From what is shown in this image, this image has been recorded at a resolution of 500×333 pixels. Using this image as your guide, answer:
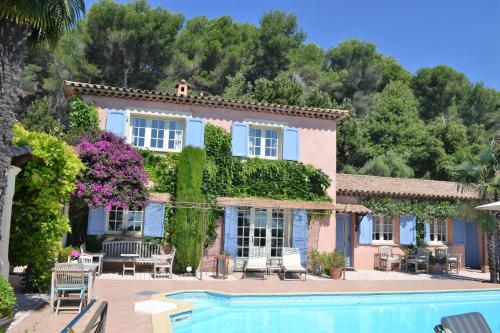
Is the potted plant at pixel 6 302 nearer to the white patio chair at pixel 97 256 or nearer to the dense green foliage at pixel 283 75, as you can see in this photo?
the white patio chair at pixel 97 256

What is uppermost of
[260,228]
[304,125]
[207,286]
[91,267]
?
[304,125]

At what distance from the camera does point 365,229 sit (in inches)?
727

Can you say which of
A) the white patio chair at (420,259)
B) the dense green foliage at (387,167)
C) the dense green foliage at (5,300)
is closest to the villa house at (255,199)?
the white patio chair at (420,259)

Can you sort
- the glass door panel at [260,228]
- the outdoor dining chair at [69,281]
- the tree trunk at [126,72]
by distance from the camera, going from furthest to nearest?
the tree trunk at [126,72], the glass door panel at [260,228], the outdoor dining chair at [69,281]

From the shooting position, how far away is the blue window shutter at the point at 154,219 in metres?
15.1

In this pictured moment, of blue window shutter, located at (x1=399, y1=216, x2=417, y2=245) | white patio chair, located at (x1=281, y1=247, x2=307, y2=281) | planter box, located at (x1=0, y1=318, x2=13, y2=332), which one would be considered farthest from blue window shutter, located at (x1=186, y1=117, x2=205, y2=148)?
planter box, located at (x1=0, y1=318, x2=13, y2=332)

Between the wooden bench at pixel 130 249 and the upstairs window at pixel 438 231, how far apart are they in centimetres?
1256

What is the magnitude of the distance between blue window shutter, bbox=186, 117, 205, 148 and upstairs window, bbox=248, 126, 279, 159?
2041 mm

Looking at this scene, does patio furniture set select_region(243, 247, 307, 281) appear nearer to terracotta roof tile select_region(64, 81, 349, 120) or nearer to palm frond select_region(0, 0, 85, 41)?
terracotta roof tile select_region(64, 81, 349, 120)

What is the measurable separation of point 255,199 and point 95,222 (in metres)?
5.62

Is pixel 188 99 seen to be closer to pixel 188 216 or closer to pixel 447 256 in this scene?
pixel 188 216

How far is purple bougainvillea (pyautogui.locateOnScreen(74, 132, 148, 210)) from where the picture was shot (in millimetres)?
12875

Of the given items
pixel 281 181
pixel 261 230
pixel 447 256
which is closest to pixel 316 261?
pixel 261 230

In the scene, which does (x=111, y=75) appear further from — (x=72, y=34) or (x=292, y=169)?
(x=292, y=169)
